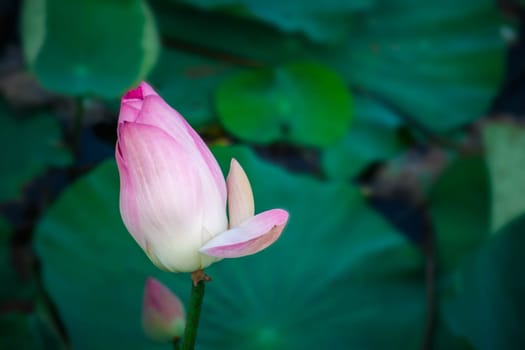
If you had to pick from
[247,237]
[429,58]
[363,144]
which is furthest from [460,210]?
[247,237]

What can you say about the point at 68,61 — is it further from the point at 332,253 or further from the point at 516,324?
the point at 516,324

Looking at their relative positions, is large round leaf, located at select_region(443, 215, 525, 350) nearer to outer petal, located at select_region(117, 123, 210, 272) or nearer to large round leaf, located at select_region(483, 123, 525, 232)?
large round leaf, located at select_region(483, 123, 525, 232)

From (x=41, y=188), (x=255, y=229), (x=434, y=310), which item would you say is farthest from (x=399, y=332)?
(x=41, y=188)

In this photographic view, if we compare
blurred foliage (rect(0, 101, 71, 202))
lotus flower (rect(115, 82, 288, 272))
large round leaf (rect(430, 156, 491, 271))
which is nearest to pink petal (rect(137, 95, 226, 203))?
lotus flower (rect(115, 82, 288, 272))

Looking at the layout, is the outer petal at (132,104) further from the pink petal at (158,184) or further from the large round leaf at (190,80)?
the large round leaf at (190,80)

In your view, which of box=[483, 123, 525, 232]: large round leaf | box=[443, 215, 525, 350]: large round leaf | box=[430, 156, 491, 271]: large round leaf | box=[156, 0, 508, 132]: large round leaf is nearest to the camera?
box=[443, 215, 525, 350]: large round leaf

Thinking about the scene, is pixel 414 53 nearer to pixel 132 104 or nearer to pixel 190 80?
pixel 190 80
